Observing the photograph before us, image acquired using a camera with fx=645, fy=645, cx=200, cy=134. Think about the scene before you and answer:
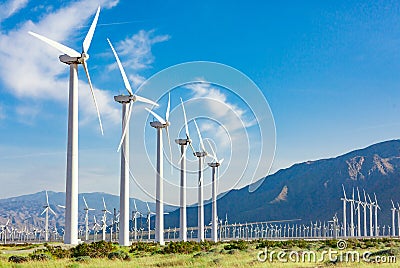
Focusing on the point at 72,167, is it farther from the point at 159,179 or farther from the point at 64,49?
the point at 159,179

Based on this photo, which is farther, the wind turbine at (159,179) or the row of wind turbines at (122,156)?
the wind turbine at (159,179)

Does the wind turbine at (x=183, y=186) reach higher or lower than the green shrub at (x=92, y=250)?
higher

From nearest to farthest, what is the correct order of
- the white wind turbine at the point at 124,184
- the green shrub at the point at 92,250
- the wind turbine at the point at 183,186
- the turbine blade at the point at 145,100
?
the green shrub at the point at 92,250 → the white wind turbine at the point at 124,184 → the turbine blade at the point at 145,100 → the wind turbine at the point at 183,186

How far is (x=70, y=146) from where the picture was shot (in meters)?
62.3

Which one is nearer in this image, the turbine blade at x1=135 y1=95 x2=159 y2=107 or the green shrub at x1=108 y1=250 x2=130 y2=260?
the green shrub at x1=108 y1=250 x2=130 y2=260

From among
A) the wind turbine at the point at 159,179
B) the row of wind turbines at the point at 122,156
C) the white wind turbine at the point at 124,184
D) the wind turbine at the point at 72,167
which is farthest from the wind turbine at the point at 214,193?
the wind turbine at the point at 72,167

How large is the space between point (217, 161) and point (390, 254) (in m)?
80.8

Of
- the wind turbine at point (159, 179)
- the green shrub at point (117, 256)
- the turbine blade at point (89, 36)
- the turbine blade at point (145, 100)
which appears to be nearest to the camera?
the green shrub at point (117, 256)

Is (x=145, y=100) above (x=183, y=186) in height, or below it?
above

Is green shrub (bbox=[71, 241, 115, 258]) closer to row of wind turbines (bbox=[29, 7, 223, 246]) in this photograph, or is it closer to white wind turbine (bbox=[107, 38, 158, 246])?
row of wind turbines (bbox=[29, 7, 223, 246])

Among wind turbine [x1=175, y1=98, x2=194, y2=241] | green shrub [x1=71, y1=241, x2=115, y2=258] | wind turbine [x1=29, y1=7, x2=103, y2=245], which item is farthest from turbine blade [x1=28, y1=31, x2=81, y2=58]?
wind turbine [x1=175, y1=98, x2=194, y2=241]

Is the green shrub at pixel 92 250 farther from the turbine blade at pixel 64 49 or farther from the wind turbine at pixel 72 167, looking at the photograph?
the turbine blade at pixel 64 49

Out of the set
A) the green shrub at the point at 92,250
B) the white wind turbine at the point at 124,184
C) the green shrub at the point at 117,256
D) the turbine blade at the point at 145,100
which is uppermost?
the turbine blade at the point at 145,100

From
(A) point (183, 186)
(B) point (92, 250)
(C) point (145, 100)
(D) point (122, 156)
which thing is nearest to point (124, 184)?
(D) point (122, 156)
